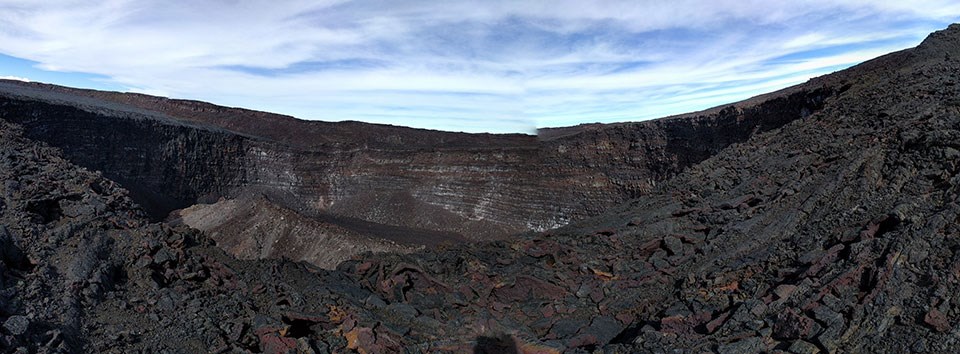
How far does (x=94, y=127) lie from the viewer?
23.7m

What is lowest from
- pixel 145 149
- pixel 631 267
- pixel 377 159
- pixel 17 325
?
pixel 631 267

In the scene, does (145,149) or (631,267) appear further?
(145,149)

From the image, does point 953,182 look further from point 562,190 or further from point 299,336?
point 562,190

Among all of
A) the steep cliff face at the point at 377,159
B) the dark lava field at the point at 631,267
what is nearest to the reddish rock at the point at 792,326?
the dark lava field at the point at 631,267

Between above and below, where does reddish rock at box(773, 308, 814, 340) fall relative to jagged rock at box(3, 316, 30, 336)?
below

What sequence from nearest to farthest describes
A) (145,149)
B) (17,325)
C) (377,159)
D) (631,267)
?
(17,325)
(631,267)
(145,149)
(377,159)

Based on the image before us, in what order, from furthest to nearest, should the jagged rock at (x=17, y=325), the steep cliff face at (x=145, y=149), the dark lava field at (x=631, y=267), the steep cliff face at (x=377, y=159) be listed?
the steep cliff face at (x=145, y=149) → the steep cliff face at (x=377, y=159) → the dark lava field at (x=631, y=267) → the jagged rock at (x=17, y=325)

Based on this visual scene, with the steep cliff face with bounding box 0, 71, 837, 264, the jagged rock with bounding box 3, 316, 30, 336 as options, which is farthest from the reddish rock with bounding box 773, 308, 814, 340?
the steep cliff face with bounding box 0, 71, 837, 264

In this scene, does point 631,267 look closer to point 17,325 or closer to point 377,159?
point 17,325

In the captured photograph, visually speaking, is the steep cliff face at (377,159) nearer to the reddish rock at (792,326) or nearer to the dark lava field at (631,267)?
the dark lava field at (631,267)

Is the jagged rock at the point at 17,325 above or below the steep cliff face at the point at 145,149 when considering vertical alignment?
below

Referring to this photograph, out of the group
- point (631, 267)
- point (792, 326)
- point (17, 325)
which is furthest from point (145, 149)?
point (792, 326)

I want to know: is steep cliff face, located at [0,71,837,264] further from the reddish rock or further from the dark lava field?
the reddish rock

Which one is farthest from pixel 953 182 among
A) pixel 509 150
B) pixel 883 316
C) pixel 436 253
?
pixel 509 150
